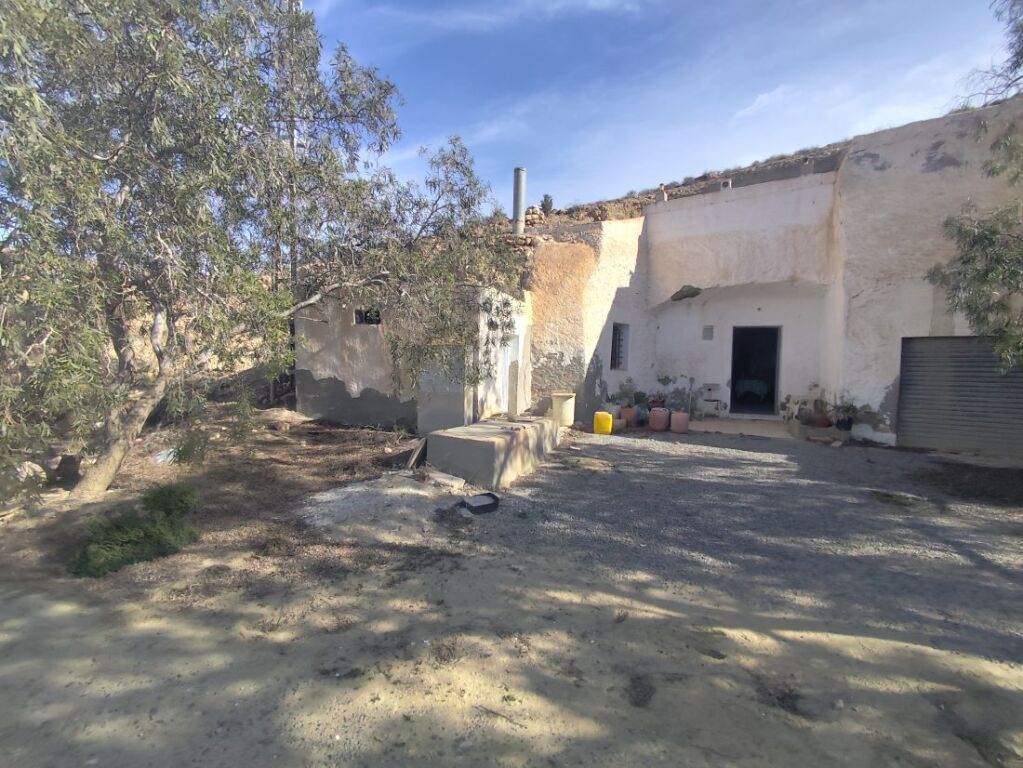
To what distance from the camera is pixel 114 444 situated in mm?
5676

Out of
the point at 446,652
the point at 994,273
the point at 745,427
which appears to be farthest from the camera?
the point at 745,427

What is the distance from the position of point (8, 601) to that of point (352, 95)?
6.28m

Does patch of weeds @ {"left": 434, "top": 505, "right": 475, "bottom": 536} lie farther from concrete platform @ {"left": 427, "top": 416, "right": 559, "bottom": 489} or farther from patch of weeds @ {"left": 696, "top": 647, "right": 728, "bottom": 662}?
patch of weeds @ {"left": 696, "top": 647, "right": 728, "bottom": 662}

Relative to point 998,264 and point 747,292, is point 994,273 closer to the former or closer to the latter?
point 998,264

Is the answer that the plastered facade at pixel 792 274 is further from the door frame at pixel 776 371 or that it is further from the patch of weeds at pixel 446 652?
the patch of weeds at pixel 446 652

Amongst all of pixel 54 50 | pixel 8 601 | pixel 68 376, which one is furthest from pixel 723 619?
pixel 54 50

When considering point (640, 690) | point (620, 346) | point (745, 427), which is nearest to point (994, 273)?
point (745, 427)

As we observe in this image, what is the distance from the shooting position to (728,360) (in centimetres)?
1271

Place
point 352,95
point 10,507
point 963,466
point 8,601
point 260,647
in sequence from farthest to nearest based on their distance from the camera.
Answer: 1. point 963,466
2. point 352,95
3. point 10,507
4. point 8,601
5. point 260,647

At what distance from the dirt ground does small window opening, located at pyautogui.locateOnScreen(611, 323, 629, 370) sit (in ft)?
22.1

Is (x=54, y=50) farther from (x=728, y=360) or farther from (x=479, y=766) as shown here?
(x=728, y=360)

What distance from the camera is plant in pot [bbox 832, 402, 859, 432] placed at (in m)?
9.76

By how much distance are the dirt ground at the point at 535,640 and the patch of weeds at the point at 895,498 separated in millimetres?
338

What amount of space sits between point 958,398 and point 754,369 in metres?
5.36
